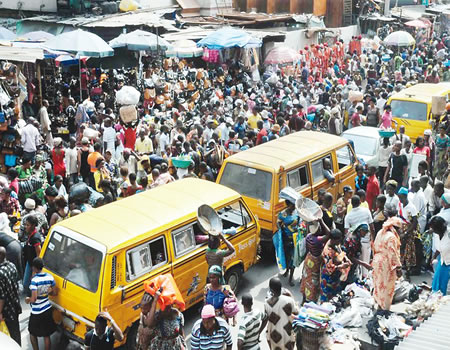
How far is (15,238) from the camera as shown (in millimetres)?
8117

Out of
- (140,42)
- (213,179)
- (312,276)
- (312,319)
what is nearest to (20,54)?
(140,42)

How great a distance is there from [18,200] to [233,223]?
373 centimetres

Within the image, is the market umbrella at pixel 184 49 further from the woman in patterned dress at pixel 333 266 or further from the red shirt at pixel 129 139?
the woman in patterned dress at pixel 333 266

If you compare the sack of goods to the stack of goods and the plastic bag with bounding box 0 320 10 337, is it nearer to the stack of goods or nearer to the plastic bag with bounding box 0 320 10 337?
the plastic bag with bounding box 0 320 10 337

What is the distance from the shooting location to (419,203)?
943 cm

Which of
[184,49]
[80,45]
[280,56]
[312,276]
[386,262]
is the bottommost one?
[312,276]

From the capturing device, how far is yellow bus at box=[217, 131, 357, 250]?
9516 millimetres

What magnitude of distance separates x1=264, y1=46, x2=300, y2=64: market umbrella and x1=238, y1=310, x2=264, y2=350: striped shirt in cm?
1613

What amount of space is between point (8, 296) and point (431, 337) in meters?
4.63

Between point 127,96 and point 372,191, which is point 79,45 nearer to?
point 127,96

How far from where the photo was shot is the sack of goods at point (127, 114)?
1440 cm

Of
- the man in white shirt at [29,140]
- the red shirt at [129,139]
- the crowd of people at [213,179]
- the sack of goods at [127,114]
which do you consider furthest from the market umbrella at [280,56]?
the man in white shirt at [29,140]

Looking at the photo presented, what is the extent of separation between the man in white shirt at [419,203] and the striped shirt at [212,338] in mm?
4829

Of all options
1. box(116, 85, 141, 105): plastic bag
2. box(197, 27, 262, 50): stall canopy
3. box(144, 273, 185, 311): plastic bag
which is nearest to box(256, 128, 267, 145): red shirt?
box(116, 85, 141, 105): plastic bag
